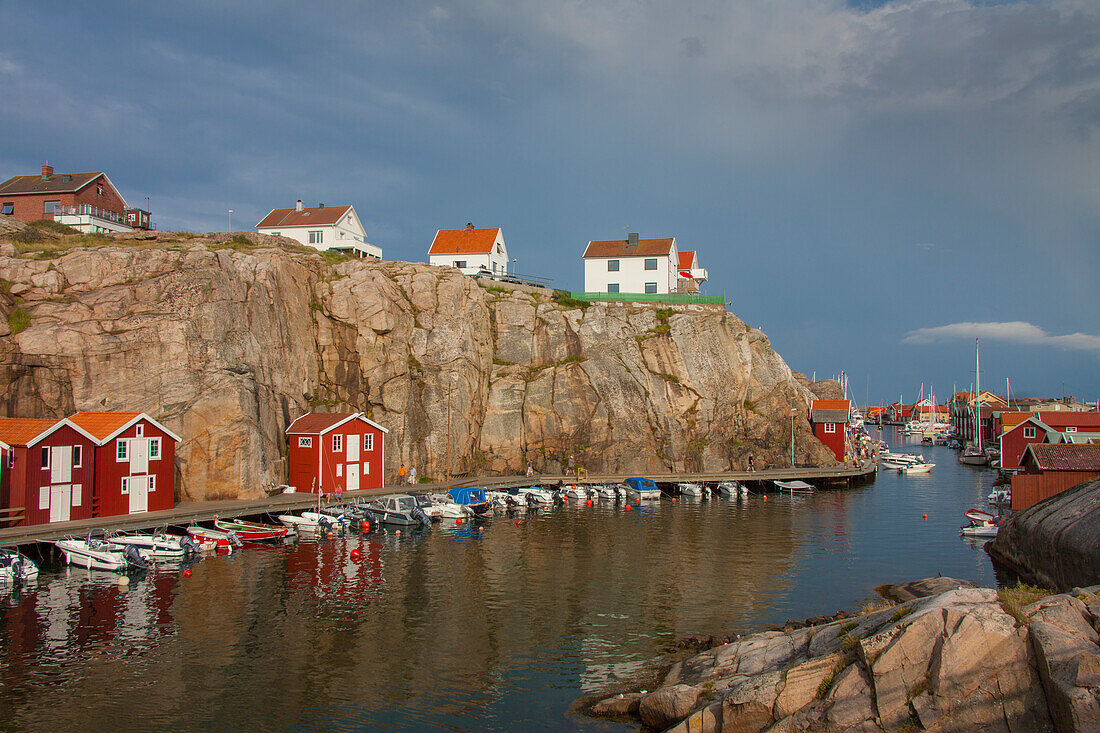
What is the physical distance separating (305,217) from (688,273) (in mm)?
50931

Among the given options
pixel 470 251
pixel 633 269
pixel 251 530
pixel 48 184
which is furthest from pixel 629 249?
pixel 48 184

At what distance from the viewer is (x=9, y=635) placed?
2972 centimetres

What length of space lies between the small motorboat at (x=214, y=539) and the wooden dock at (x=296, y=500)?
1710 mm

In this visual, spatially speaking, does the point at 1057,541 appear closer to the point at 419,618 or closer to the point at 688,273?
the point at 419,618

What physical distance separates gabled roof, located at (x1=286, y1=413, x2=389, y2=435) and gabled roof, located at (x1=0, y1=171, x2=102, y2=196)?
4318cm

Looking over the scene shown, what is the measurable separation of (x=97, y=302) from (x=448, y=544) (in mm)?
35153

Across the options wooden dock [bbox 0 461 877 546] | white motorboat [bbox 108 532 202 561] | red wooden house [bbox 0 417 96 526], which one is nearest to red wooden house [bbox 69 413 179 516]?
red wooden house [bbox 0 417 96 526]

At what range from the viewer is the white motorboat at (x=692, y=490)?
2911 inches

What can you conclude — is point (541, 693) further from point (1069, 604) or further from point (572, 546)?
point (572, 546)

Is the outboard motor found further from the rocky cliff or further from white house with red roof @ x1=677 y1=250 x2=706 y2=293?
white house with red roof @ x1=677 y1=250 x2=706 y2=293

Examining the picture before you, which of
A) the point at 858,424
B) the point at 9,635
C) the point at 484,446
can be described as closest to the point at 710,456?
the point at 484,446

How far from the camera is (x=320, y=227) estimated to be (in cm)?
8650

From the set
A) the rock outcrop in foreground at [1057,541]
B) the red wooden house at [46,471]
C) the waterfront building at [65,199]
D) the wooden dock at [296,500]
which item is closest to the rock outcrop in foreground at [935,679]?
the rock outcrop in foreground at [1057,541]

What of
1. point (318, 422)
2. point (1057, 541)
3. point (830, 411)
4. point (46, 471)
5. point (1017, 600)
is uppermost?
point (830, 411)
